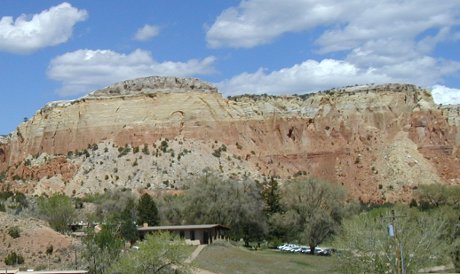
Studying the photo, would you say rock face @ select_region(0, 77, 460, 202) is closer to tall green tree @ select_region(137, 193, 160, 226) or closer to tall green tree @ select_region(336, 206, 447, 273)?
tall green tree @ select_region(137, 193, 160, 226)

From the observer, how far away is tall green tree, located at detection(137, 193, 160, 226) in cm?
8388

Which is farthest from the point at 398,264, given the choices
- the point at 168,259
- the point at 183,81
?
the point at 183,81

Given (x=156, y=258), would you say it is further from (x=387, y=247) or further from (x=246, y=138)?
(x=246, y=138)

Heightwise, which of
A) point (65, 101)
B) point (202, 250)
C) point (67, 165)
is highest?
point (65, 101)

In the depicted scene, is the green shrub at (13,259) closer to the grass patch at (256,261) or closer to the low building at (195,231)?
the grass patch at (256,261)

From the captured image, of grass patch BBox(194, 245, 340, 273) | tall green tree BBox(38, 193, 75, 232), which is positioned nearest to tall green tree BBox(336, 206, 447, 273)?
grass patch BBox(194, 245, 340, 273)

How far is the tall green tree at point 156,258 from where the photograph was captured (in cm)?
5122

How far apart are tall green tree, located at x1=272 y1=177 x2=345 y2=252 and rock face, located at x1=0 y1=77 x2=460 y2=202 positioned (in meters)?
30.1

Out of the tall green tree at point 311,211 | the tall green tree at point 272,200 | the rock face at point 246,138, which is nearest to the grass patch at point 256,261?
the tall green tree at point 311,211

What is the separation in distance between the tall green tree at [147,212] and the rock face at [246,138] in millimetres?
24165

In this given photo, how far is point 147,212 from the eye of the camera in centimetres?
8419

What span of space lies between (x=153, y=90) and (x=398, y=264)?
260ft

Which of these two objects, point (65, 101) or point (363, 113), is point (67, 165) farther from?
point (363, 113)

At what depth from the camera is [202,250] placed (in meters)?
73.7
